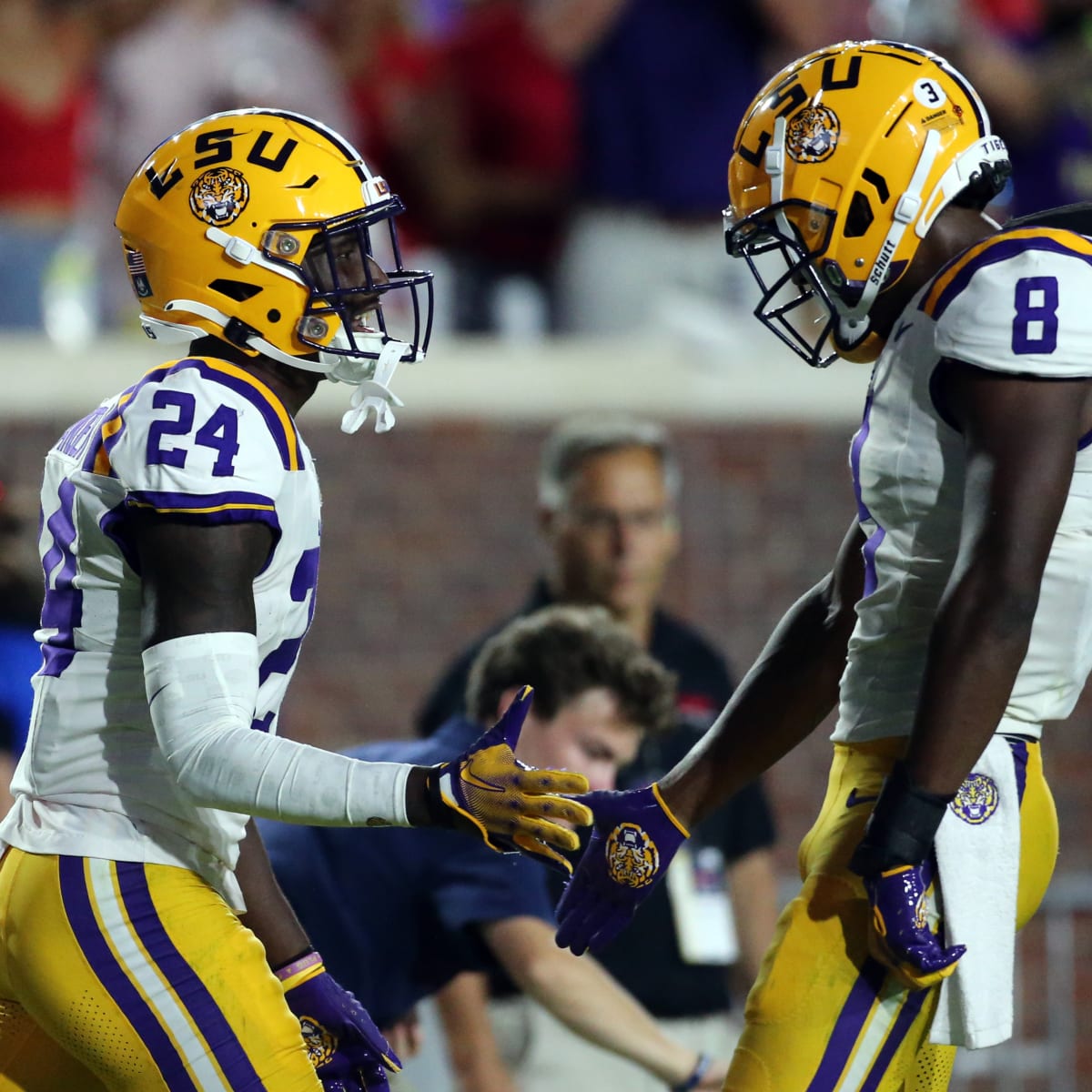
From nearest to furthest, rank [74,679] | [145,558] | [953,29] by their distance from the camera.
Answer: [145,558], [74,679], [953,29]

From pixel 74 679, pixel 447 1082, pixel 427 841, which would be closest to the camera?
pixel 74 679

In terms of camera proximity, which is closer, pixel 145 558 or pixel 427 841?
pixel 145 558

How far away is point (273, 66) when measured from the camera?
22.9 ft

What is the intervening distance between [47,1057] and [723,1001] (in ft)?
7.67

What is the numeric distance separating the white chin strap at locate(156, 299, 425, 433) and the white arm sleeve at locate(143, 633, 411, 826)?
0.51 m

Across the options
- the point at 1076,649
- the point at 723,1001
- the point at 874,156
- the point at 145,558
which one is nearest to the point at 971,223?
the point at 874,156

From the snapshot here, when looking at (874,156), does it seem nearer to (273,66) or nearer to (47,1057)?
(47,1057)

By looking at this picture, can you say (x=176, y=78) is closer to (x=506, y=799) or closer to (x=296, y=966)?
(x=296, y=966)

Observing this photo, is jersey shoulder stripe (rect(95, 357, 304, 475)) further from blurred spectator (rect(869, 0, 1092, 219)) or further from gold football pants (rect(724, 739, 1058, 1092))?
blurred spectator (rect(869, 0, 1092, 219))

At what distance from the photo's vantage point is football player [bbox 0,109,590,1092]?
104 inches

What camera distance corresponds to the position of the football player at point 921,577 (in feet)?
8.78

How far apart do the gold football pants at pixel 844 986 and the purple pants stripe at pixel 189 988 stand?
0.75 metres

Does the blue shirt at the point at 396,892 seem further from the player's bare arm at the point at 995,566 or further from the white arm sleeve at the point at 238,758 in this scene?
the player's bare arm at the point at 995,566

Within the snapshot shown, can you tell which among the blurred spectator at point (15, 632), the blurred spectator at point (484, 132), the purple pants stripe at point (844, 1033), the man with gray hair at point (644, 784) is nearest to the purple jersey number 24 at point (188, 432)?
the purple pants stripe at point (844, 1033)
